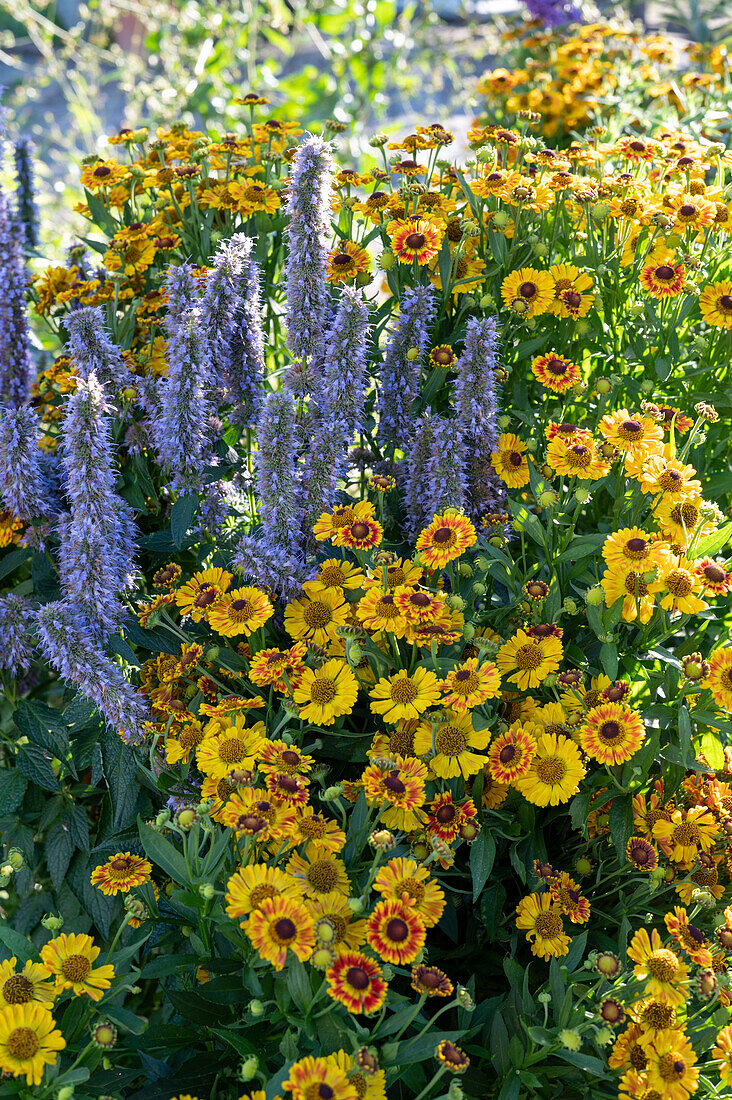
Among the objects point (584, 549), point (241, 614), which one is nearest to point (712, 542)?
point (584, 549)

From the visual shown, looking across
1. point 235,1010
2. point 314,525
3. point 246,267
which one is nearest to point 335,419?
point 314,525

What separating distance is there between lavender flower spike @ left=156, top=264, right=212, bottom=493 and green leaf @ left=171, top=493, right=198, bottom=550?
38mm

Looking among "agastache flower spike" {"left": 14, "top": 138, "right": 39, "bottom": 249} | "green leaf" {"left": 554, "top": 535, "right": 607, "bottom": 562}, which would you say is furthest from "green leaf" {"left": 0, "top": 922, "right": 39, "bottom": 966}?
"agastache flower spike" {"left": 14, "top": 138, "right": 39, "bottom": 249}

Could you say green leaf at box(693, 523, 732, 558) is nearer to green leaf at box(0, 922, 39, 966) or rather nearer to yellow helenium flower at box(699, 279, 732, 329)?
yellow helenium flower at box(699, 279, 732, 329)

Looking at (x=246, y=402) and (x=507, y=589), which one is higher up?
(x=246, y=402)

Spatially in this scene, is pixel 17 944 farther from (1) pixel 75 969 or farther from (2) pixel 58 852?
(2) pixel 58 852

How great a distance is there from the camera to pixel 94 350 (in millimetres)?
2006

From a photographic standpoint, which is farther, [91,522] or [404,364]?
[404,364]

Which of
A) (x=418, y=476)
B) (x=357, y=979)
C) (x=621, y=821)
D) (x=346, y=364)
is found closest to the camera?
(x=357, y=979)

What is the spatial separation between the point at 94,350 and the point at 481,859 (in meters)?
1.33

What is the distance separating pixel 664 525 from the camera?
70.4 inches

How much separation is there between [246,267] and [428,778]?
3.85 ft

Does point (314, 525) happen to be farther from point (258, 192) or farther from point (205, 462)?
point (258, 192)

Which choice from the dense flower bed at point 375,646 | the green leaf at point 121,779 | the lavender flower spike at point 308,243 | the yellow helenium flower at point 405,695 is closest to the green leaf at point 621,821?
the dense flower bed at point 375,646
